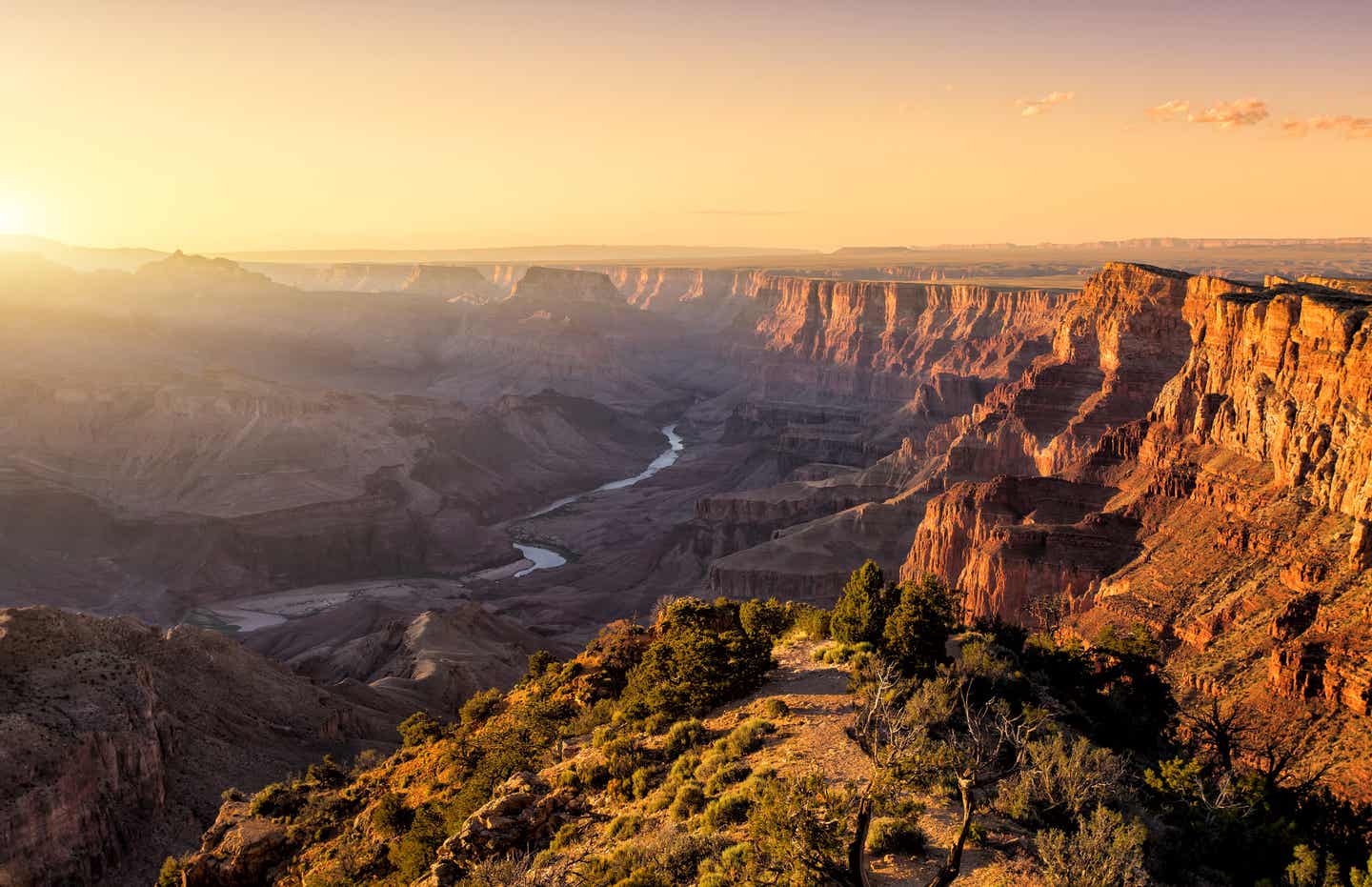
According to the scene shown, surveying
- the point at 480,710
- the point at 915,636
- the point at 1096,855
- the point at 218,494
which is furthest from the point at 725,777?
the point at 218,494

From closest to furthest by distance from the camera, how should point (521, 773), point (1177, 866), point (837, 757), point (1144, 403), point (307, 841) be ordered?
point (1177, 866), point (837, 757), point (521, 773), point (307, 841), point (1144, 403)

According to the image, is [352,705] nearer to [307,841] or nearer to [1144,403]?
[307,841]

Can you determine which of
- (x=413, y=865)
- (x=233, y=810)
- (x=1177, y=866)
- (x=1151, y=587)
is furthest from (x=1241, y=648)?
(x=233, y=810)

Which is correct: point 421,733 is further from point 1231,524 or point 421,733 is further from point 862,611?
point 1231,524

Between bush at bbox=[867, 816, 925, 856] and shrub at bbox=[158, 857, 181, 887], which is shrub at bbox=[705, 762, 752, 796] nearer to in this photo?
bush at bbox=[867, 816, 925, 856]

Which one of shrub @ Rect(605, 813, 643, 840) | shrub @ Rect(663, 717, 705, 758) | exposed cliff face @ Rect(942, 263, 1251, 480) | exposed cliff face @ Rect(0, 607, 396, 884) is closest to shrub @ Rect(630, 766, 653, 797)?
shrub @ Rect(663, 717, 705, 758)

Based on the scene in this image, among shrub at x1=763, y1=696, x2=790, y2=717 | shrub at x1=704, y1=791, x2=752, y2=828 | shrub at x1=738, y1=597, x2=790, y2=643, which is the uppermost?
shrub at x1=704, y1=791, x2=752, y2=828
